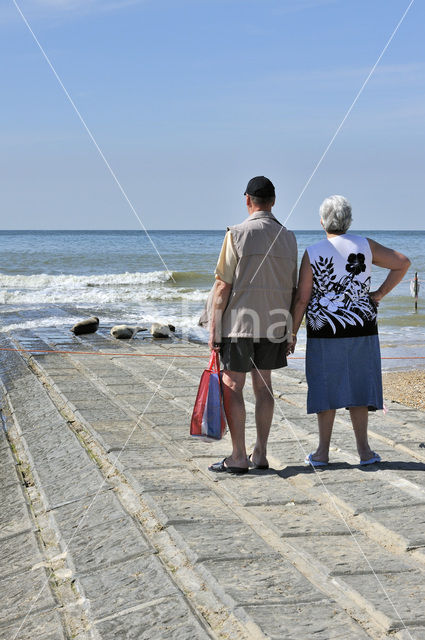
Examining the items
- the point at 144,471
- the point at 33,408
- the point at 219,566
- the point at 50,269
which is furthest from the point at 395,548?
the point at 50,269

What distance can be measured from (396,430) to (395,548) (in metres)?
2.19

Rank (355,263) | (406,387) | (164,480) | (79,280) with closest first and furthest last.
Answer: (164,480), (355,263), (406,387), (79,280)

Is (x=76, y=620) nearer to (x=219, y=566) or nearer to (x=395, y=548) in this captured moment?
(x=219, y=566)

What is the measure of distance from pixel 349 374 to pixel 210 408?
85 cm

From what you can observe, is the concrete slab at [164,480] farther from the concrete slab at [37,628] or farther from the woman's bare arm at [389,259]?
the woman's bare arm at [389,259]

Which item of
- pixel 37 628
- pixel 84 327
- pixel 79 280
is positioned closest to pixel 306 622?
pixel 37 628

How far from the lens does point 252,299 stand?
13.6 feet

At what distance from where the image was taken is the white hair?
4211 millimetres

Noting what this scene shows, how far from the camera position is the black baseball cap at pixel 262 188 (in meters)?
4.14

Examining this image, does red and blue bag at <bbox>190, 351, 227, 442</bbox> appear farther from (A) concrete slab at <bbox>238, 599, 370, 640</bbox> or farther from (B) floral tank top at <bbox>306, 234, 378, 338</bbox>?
(A) concrete slab at <bbox>238, 599, 370, 640</bbox>

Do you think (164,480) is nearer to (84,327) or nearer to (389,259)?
(389,259)

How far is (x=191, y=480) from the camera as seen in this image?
4.16 metres

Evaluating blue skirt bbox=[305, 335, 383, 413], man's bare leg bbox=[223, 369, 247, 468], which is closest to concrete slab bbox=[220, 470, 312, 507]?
man's bare leg bbox=[223, 369, 247, 468]

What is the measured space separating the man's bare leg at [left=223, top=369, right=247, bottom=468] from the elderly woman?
408 millimetres
